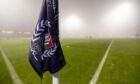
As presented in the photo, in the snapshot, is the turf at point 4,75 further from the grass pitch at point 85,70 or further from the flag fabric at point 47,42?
the flag fabric at point 47,42

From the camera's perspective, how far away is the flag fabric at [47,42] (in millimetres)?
2059

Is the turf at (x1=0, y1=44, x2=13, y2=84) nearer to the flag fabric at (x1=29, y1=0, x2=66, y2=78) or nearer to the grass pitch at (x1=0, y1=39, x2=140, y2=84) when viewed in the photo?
the grass pitch at (x1=0, y1=39, x2=140, y2=84)

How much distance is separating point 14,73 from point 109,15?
7.30m

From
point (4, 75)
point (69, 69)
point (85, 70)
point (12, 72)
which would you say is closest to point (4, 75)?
point (4, 75)

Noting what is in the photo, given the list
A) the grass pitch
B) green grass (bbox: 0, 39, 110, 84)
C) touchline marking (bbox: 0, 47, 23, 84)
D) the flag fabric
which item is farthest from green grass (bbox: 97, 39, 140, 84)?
the flag fabric

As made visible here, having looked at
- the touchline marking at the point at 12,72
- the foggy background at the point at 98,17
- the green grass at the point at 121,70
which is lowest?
the touchline marking at the point at 12,72

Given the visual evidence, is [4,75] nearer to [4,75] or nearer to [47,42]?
[4,75]

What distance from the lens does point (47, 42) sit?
83.0 inches

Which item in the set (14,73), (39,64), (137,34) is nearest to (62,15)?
(137,34)

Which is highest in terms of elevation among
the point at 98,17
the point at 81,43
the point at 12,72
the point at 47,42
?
the point at 47,42

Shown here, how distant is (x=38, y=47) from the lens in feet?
6.89

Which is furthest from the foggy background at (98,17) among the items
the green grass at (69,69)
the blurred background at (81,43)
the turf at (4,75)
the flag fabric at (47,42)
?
the flag fabric at (47,42)

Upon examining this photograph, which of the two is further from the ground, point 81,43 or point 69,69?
point 69,69

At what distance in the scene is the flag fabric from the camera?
206cm
